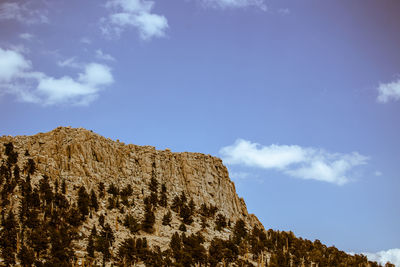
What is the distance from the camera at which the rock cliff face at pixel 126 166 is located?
97125 millimetres

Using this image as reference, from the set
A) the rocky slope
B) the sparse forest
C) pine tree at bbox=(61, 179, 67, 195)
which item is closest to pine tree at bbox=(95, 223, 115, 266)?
the sparse forest

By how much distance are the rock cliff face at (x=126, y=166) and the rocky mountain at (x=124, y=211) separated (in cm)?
25

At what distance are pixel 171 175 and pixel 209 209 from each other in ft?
44.7

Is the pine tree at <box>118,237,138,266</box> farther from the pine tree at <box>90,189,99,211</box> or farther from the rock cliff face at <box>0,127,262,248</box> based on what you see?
the pine tree at <box>90,189,99,211</box>

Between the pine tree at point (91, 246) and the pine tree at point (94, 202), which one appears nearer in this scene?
the pine tree at point (91, 246)

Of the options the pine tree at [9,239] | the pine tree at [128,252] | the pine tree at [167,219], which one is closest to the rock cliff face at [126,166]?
the pine tree at [167,219]

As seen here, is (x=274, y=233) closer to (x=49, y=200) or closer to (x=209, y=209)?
(x=209, y=209)

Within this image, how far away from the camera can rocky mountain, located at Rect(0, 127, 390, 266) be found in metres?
75.2

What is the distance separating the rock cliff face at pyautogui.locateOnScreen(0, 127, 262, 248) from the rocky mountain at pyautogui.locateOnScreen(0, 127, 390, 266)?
247 millimetres

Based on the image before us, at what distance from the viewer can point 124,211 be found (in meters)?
93.1

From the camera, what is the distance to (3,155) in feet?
307

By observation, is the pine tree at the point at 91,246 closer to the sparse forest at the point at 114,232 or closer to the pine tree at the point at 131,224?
the sparse forest at the point at 114,232

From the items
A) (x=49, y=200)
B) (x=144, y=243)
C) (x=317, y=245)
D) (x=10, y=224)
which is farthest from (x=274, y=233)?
(x=10, y=224)

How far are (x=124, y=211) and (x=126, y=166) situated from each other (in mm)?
17957
